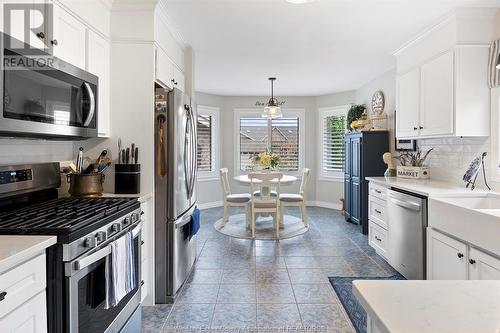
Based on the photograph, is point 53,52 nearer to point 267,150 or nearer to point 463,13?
point 463,13

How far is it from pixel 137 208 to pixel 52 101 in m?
0.84

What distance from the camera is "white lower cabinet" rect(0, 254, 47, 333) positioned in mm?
1088

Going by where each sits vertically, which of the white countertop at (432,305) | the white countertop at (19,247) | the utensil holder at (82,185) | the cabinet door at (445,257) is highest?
the utensil holder at (82,185)

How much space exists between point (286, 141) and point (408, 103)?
12.4ft

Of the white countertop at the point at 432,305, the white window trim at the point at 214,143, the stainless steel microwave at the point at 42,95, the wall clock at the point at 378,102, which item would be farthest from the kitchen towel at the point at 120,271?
the white window trim at the point at 214,143

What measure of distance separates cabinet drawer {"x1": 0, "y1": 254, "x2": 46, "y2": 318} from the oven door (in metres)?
0.13

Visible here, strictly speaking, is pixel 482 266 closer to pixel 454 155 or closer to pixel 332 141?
pixel 454 155

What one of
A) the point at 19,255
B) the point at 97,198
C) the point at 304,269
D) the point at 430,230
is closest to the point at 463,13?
the point at 430,230

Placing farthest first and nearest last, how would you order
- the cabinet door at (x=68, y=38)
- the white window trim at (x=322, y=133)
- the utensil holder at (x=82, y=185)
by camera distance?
the white window trim at (x=322, y=133)
the utensil holder at (x=82, y=185)
the cabinet door at (x=68, y=38)

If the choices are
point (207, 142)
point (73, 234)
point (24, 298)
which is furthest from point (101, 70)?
point (207, 142)

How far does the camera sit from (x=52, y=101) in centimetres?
180

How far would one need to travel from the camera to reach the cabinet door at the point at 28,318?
3.60 feet

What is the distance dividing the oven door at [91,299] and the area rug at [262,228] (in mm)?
2845

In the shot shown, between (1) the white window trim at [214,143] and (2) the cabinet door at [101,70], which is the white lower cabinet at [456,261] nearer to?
(2) the cabinet door at [101,70]
